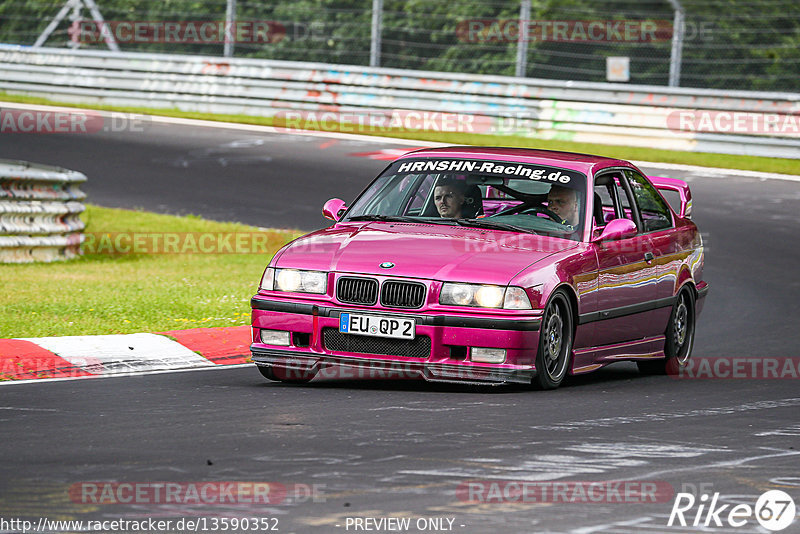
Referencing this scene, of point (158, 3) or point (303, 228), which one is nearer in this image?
point (303, 228)

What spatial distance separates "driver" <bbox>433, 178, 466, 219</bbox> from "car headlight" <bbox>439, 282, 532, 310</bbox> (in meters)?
1.22

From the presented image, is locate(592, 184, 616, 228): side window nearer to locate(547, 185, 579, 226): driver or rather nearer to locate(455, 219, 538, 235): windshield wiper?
locate(547, 185, 579, 226): driver

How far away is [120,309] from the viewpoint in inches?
451

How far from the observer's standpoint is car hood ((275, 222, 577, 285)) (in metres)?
8.34

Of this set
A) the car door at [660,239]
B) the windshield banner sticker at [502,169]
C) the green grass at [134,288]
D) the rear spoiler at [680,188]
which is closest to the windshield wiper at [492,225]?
the windshield banner sticker at [502,169]

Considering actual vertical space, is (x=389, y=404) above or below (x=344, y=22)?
below

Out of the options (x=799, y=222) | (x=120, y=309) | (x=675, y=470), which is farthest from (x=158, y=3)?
(x=675, y=470)

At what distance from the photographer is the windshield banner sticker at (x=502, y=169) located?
9.57 meters

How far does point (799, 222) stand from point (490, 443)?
466 inches

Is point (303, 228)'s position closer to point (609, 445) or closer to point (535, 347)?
point (535, 347)

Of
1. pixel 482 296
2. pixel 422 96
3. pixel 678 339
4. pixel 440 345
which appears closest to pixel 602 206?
pixel 678 339

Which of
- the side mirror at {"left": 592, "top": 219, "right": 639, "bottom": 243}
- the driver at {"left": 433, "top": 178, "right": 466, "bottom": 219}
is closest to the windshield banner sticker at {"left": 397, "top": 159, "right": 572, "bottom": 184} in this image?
the driver at {"left": 433, "top": 178, "right": 466, "bottom": 219}

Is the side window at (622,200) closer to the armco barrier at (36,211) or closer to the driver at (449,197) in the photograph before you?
the driver at (449,197)

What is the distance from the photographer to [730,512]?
5.53 metres
